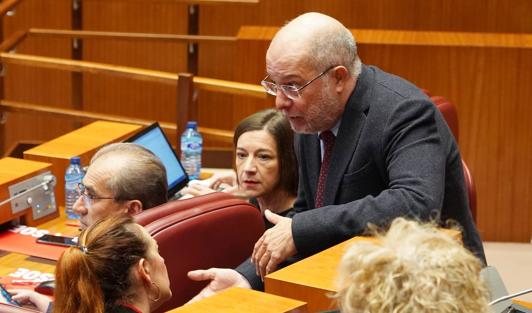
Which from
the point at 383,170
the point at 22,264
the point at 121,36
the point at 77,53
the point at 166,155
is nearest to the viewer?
the point at 383,170

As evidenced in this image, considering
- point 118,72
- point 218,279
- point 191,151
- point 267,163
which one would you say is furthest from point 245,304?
point 118,72

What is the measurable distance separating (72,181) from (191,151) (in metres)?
0.85

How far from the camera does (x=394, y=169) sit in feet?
7.84

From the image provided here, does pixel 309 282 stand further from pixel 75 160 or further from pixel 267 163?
pixel 75 160

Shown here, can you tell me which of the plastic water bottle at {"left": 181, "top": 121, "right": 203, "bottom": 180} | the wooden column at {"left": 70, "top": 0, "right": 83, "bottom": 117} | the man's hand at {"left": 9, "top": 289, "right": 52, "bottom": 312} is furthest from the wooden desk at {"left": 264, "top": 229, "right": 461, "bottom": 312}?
the wooden column at {"left": 70, "top": 0, "right": 83, "bottom": 117}

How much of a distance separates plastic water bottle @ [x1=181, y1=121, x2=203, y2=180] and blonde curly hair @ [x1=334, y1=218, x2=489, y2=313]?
3.07 m

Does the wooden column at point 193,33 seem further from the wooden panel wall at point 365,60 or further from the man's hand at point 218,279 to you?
the man's hand at point 218,279

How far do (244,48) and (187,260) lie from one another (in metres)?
3.07

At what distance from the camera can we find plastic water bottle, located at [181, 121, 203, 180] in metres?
4.45

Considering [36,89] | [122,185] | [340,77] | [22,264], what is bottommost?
[36,89]

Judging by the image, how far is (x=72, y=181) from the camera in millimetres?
3818

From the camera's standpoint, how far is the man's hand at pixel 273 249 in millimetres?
2232

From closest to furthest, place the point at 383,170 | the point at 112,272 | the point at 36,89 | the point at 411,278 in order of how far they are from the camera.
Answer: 1. the point at 411,278
2. the point at 112,272
3. the point at 383,170
4. the point at 36,89

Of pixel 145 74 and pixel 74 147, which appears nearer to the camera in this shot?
pixel 74 147
